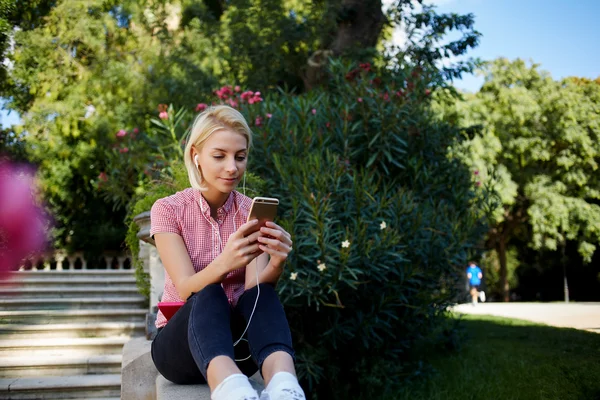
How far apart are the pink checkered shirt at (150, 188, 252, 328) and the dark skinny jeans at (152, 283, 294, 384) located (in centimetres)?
13

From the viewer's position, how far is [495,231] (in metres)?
22.4

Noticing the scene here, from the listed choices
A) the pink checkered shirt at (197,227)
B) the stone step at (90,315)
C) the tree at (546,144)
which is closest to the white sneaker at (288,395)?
the pink checkered shirt at (197,227)

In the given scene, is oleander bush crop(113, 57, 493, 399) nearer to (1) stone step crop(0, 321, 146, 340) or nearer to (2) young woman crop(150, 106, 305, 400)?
(1) stone step crop(0, 321, 146, 340)

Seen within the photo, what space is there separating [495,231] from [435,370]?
18323mm

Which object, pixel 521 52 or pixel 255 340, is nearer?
pixel 255 340

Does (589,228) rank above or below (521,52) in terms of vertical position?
below

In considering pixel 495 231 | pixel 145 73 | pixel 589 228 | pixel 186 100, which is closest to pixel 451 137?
pixel 186 100

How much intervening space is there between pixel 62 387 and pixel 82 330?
3.61ft

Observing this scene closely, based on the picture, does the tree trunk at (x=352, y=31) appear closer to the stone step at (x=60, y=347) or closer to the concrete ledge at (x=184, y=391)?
the stone step at (x=60, y=347)

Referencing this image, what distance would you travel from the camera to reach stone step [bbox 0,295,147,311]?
614cm

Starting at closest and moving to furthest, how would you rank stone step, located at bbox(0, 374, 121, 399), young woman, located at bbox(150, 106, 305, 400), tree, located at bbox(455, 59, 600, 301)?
1. young woman, located at bbox(150, 106, 305, 400)
2. stone step, located at bbox(0, 374, 121, 399)
3. tree, located at bbox(455, 59, 600, 301)

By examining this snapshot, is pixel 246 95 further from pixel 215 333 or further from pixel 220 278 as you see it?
pixel 215 333

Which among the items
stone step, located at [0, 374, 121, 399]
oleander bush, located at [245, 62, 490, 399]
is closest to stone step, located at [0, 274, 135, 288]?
stone step, located at [0, 374, 121, 399]

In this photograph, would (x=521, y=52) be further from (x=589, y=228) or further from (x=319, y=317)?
(x=319, y=317)
